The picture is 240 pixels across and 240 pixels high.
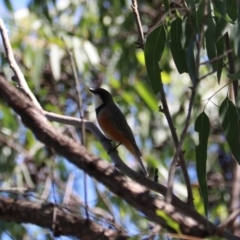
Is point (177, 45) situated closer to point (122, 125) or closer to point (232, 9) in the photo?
point (232, 9)

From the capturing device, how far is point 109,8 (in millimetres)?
6621

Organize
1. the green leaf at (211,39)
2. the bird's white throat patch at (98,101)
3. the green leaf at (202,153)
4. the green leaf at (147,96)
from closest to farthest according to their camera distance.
→ the green leaf at (202,153) → the green leaf at (211,39) → the bird's white throat patch at (98,101) → the green leaf at (147,96)

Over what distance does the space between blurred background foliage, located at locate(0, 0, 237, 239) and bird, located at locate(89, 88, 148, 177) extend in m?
0.27

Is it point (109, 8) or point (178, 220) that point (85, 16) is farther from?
point (178, 220)

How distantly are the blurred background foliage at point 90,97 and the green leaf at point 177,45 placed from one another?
1.86m

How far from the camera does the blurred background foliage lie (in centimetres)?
525

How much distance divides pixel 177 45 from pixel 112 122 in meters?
1.77

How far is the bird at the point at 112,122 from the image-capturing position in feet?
15.4

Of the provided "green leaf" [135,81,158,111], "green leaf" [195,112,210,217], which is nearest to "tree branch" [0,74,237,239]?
"green leaf" [195,112,210,217]

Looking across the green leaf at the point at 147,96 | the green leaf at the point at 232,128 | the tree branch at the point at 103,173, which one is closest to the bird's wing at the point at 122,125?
the green leaf at the point at 147,96

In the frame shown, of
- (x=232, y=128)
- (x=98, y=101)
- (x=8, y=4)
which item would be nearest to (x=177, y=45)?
(x=232, y=128)

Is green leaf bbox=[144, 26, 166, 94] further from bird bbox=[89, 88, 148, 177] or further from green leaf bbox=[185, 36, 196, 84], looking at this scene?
bird bbox=[89, 88, 148, 177]

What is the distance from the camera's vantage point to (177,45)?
306cm

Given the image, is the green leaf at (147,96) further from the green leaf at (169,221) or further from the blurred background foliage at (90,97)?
the green leaf at (169,221)
